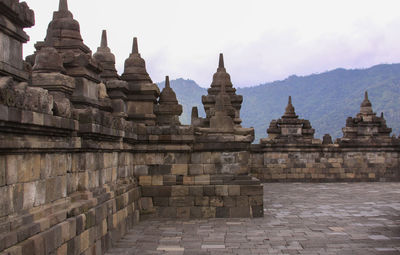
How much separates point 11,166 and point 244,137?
764cm

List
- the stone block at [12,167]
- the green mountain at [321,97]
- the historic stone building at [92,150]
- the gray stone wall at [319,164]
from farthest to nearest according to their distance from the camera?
the green mountain at [321,97] < the gray stone wall at [319,164] < the historic stone building at [92,150] < the stone block at [12,167]

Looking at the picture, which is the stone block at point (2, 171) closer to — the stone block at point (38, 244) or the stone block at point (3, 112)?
the stone block at point (3, 112)

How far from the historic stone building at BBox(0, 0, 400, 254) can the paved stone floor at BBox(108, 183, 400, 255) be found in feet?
1.96

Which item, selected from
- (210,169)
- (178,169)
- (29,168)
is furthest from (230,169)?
(29,168)

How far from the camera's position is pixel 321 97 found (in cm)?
14500

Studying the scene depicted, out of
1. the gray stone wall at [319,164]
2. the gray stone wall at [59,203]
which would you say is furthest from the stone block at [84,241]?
the gray stone wall at [319,164]

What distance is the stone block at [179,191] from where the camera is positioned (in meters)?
11.0

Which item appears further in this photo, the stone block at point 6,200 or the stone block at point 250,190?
the stone block at point 250,190

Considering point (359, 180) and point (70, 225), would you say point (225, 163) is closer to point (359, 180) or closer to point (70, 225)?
point (70, 225)

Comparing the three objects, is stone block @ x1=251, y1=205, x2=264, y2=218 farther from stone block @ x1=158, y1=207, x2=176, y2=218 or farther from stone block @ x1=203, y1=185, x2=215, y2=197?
stone block @ x1=158, y1=207, x2=176, y2=218

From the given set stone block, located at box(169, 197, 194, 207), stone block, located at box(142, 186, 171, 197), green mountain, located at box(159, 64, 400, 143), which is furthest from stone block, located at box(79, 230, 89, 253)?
green mountain, located at box(159, 64, 400, 143)

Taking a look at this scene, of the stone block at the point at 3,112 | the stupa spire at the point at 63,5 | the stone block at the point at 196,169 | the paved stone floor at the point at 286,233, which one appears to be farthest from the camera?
the stone block at the point at 196,169

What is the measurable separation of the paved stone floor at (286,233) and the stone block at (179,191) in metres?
0.72

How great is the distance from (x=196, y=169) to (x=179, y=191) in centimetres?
71
